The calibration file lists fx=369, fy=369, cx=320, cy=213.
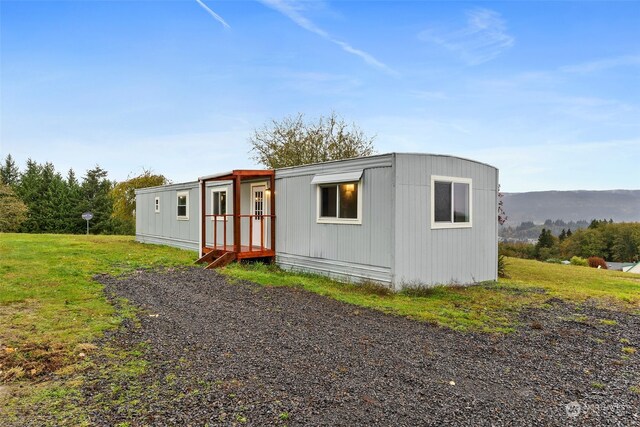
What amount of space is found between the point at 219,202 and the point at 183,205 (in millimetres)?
2865

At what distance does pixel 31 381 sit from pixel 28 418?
0.81 meters

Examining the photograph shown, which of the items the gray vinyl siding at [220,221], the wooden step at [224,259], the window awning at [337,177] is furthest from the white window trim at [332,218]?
the gray vinyl siding at [220,221]

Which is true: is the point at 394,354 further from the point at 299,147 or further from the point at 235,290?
the point at 299,147

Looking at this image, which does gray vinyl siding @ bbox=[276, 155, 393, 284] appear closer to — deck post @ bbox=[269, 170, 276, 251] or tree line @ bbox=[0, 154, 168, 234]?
deck post @ bbox=[269, 170, 276, 251]

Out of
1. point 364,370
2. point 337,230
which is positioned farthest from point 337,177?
point 364,370

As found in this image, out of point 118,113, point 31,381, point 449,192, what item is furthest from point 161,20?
point 31,381

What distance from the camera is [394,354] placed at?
412 centimetres

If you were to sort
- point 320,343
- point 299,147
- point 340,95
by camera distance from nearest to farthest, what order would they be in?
point 320,343
point 340,95
point 299,147

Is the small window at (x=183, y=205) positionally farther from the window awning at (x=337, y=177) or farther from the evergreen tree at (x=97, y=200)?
the evergreen tree at (x=97, y=200)

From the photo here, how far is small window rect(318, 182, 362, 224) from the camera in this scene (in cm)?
864

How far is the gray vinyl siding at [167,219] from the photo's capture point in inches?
581

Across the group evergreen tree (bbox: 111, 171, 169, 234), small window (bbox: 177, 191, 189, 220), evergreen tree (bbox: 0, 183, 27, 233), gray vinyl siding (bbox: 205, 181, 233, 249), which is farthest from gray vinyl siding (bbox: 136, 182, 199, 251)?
evergreen tree (bbox: 0, 183, 27, 233)

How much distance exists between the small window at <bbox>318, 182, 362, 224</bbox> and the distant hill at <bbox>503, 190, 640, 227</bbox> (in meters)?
58.1

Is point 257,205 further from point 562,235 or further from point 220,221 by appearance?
point 562,235
